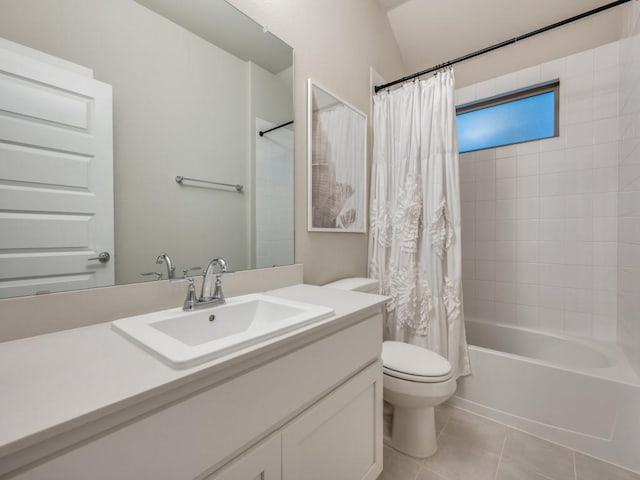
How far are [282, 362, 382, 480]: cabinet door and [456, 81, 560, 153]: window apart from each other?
2129mm

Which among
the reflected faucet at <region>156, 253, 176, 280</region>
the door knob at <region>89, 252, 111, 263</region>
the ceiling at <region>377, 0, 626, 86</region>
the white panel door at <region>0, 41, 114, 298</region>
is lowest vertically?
the reflected faucet at <region>156, 253, 176, 280</region>

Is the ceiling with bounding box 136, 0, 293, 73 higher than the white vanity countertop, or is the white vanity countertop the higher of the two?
the ceiling with bounding box 136, 0, 293, 73

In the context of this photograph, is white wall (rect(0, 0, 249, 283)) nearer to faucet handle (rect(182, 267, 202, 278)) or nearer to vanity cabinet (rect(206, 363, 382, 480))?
faucet handle (rect(182, 267, 202, 278))

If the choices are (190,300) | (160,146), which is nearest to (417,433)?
(190,300)

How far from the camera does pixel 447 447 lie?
1.43 m

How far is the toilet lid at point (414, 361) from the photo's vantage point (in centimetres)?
131

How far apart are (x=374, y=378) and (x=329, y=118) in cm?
139

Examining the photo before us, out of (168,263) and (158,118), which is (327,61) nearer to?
(158,118)

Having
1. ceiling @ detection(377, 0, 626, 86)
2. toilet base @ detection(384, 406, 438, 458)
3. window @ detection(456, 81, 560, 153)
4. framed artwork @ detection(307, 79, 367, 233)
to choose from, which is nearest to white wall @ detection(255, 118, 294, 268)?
framed artwork @ detection(307, 79, 367, 233)

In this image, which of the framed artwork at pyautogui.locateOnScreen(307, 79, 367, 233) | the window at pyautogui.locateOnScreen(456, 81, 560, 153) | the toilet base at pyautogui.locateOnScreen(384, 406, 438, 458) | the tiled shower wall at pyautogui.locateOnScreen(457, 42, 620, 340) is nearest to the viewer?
the toilet base at pyautogui.locateOnScreen(384, 406, 438, 458)

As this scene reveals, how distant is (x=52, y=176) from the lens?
767mm

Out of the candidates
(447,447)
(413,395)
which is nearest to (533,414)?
(447,447)

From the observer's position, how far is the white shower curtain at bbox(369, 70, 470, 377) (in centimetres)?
165

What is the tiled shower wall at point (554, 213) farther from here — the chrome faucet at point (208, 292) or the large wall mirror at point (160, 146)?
the chrome faucet at point (208, 292)
